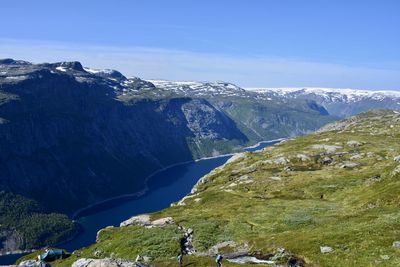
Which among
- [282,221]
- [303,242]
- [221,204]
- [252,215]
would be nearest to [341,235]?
[303,242]

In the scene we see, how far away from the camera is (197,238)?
245ft

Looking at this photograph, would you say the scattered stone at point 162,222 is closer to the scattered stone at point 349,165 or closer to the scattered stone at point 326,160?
the scattered stone at point 349,165

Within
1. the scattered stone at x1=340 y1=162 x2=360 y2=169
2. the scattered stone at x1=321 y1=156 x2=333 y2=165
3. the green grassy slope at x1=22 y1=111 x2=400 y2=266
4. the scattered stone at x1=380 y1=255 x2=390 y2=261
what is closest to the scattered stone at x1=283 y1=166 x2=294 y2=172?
the green grassy slope at x1=22 y1=111 x2=400 y2=266

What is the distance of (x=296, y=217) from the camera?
260ft

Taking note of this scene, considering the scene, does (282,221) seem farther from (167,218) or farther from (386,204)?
(167,218)

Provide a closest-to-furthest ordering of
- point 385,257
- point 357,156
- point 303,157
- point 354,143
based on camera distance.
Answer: point 385,257 → point 357,156 → point 303,157 → point 354,143

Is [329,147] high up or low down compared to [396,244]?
down

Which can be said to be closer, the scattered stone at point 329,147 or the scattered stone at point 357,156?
the scattered stone at point 357,156

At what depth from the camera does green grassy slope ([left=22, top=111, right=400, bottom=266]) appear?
52844 mm

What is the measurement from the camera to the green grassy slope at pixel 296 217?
173 feet

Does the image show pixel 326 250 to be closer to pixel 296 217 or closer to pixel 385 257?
pixel 385 257

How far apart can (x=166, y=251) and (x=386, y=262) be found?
3415 cm

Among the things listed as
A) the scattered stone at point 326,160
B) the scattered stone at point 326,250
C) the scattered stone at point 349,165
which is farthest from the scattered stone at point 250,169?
the scattered stone at point 326,250

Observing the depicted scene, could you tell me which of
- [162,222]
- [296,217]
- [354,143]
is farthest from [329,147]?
[296,217]
